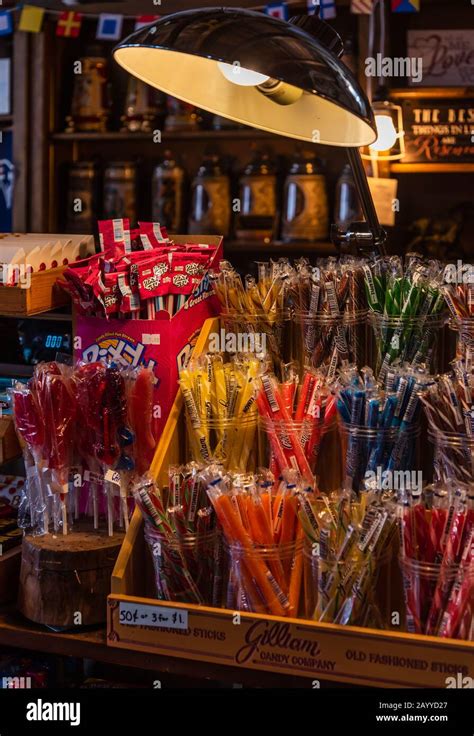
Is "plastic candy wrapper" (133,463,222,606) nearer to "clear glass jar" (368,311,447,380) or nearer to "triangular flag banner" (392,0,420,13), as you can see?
"clear glass jar" (368,311,447,380)

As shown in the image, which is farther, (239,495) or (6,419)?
(6,419)

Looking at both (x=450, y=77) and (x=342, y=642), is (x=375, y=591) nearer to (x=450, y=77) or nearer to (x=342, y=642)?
(x=342, y=642)

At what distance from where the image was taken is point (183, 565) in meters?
1.32

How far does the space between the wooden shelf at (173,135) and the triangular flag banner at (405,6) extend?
69 centimetres

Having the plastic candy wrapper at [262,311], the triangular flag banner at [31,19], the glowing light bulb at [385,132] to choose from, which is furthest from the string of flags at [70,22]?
the plastic candy wrapper at [262,311]

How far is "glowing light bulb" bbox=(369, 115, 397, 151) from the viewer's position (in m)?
3.32

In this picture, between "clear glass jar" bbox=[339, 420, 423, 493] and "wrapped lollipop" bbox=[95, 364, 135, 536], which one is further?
"wrapped lollipop" bbox=[95, 364, 135, 536]

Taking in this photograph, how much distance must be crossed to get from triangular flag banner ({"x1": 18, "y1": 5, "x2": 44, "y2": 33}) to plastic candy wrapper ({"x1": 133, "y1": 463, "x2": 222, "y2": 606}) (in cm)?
300

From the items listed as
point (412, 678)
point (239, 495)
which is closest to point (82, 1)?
point (239, 495)

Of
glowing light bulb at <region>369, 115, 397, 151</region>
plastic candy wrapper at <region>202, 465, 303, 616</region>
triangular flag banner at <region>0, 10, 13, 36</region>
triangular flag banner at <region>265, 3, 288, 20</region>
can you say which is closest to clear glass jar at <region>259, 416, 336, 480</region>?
plastic candy wrapper at <region>202, 465, 303, 616</region>

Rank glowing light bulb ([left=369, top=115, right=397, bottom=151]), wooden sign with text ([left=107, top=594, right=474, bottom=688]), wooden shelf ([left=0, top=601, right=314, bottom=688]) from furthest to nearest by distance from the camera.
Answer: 1. glowing light bulb ([left=369, top=115, right=397, bottom=151])
2. wooden shelf ([left=0, top=601, right=314, bottom=688])
3. wooden sign with text ([left=107, top=594, right=474, bottom=688])

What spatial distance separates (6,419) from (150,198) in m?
2.60

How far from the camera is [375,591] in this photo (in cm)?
127

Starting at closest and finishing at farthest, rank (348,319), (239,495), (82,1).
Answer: (239,495) → (348,319) → (82,1)
